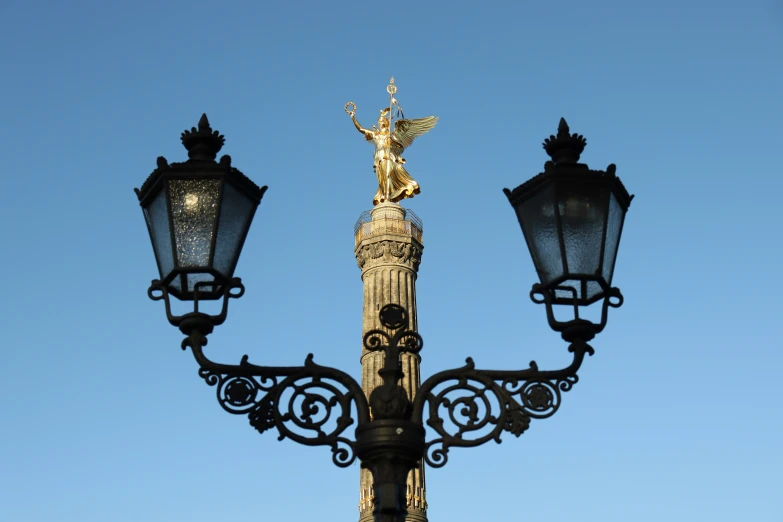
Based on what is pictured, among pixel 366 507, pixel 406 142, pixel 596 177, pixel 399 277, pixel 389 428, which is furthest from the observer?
pixel 406 142

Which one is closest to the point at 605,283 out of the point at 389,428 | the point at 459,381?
the point at 459,381

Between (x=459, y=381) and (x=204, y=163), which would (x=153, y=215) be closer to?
(x=204, y=163)

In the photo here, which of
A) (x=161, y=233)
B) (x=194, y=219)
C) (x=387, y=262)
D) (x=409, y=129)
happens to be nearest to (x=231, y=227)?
(x=194, y=219)

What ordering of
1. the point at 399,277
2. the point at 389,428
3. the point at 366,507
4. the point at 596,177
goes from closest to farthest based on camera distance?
the point at 389,428
the point at 596,177
the point at 366,507
the point at 399,277

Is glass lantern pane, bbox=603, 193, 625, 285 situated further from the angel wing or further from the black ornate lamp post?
the angel wing

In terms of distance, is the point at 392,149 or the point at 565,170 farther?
the point at 392,149

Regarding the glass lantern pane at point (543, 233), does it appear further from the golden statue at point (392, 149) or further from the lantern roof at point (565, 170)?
the golden statue at point (392, 149)

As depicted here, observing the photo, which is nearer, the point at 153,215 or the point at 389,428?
the point at 389,428

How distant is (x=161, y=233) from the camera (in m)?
5.02

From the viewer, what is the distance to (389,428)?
4.70 m

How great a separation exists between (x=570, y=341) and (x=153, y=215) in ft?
5.93

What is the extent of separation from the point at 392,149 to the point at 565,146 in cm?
2807

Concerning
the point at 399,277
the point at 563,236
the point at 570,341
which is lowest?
the point at 570,341

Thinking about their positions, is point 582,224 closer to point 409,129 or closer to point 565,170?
point 565,170
